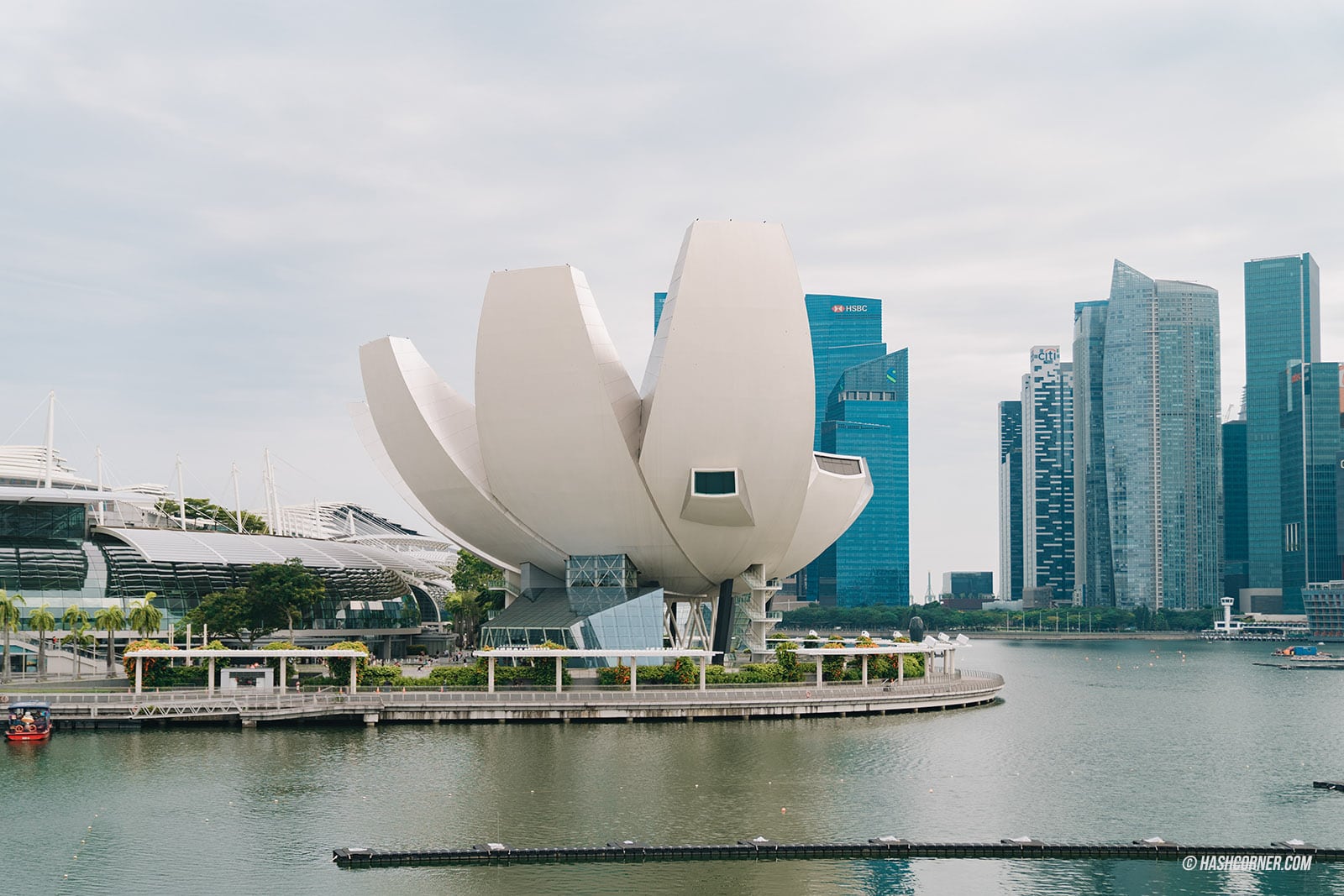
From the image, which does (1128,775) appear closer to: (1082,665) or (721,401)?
(721,401)

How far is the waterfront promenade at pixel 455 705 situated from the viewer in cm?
5131

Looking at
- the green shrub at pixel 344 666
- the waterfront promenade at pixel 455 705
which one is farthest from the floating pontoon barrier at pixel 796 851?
the green shrub at pixel 344 666

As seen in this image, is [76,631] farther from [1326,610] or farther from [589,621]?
[1326,610]

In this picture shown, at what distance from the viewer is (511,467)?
65.6 m

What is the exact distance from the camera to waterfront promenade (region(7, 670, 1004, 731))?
2020 inches

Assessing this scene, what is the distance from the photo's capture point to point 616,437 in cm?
6300

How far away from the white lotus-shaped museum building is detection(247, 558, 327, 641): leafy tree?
8666mm

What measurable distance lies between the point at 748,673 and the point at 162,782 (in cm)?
2759

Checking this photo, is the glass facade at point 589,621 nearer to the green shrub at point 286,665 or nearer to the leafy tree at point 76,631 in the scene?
the green shrub at point 286,665

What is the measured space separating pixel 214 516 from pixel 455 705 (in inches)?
2544

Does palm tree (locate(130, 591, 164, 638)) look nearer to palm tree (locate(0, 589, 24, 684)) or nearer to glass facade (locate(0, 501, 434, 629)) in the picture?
palm tree (locate(0, 589, 24, 684))

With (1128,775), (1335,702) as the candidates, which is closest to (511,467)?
(1128,775)

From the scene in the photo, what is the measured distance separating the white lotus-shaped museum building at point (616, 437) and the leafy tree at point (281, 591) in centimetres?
867

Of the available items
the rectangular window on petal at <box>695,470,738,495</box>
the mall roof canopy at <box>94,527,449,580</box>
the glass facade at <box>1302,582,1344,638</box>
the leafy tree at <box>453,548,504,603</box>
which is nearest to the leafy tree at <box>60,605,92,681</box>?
the mall roof canopy at <box>94,527,449,580</box>
